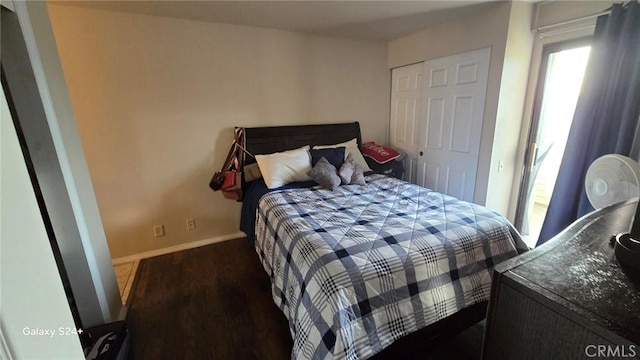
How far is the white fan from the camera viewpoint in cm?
139

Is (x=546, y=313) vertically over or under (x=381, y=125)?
under

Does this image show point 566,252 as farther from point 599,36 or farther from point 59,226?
point 59,226

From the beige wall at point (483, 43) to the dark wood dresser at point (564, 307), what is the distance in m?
1.81

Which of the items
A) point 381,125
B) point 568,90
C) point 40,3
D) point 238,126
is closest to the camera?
point 40,3

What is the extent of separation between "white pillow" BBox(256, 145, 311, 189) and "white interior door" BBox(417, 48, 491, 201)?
1.46m

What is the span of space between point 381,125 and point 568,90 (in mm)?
1910

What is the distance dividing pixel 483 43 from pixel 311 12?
158 cm

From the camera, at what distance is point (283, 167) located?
105 inches

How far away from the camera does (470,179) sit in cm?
269

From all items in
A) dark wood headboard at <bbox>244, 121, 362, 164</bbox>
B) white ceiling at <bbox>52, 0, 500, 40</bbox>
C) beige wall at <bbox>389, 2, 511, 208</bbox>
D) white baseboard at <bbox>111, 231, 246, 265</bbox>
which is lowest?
white baseboard at <bbox>111, 231, 246, 265</bbox>

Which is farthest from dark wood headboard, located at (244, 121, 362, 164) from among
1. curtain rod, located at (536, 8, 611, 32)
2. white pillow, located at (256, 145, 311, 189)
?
curtain rod, located at (536, 8, 611, 32)

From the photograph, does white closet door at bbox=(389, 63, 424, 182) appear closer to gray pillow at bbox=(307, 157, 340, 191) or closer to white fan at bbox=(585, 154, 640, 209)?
gray pillow at bbox=(307, 157, 340, 191)

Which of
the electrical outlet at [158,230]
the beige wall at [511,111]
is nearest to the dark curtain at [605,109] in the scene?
the beige wall at [511,111]

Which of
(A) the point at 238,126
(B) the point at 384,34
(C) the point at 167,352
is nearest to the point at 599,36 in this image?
(B) the point at 384,34
